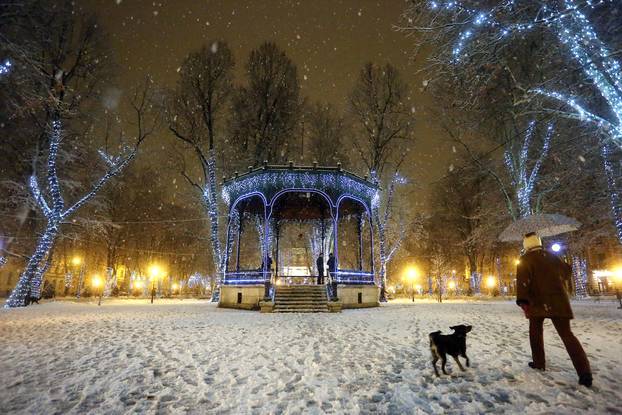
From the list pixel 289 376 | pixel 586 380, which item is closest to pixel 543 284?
pixel 586 380

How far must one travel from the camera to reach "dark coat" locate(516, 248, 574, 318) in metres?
4.40

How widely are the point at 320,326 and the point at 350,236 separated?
25.8 meters

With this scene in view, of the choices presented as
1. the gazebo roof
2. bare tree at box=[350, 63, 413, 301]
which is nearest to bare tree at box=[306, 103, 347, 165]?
bare tree at box=[350, 63, 413, 301]

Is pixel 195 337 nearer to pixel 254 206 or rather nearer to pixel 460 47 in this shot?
pixel 460 47

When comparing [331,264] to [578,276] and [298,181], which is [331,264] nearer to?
[298,181]

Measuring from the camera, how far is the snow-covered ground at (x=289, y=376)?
147 inches

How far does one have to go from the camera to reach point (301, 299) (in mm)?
16516

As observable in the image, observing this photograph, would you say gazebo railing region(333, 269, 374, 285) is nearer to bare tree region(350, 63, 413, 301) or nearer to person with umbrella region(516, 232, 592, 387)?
bare tree region(350, 63, 413, 301)

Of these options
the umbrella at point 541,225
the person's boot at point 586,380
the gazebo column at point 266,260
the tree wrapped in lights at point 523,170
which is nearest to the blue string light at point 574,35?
the umbrella at point 541,225

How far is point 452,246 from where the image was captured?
41.4 meters

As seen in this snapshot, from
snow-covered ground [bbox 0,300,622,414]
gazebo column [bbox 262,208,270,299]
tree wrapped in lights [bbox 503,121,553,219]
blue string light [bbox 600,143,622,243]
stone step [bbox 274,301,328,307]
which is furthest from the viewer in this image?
tree wrapped in lights [bbox 503,121,553,219]

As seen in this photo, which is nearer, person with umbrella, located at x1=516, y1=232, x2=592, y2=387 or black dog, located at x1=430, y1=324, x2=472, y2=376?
person with umbrella, located at x1=516, y1=232, x2=592, y2=387

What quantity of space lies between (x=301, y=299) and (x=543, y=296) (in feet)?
42.5

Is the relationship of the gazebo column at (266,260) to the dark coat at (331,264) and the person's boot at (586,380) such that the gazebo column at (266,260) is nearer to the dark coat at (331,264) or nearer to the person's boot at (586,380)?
the dark coat at (331,264)
